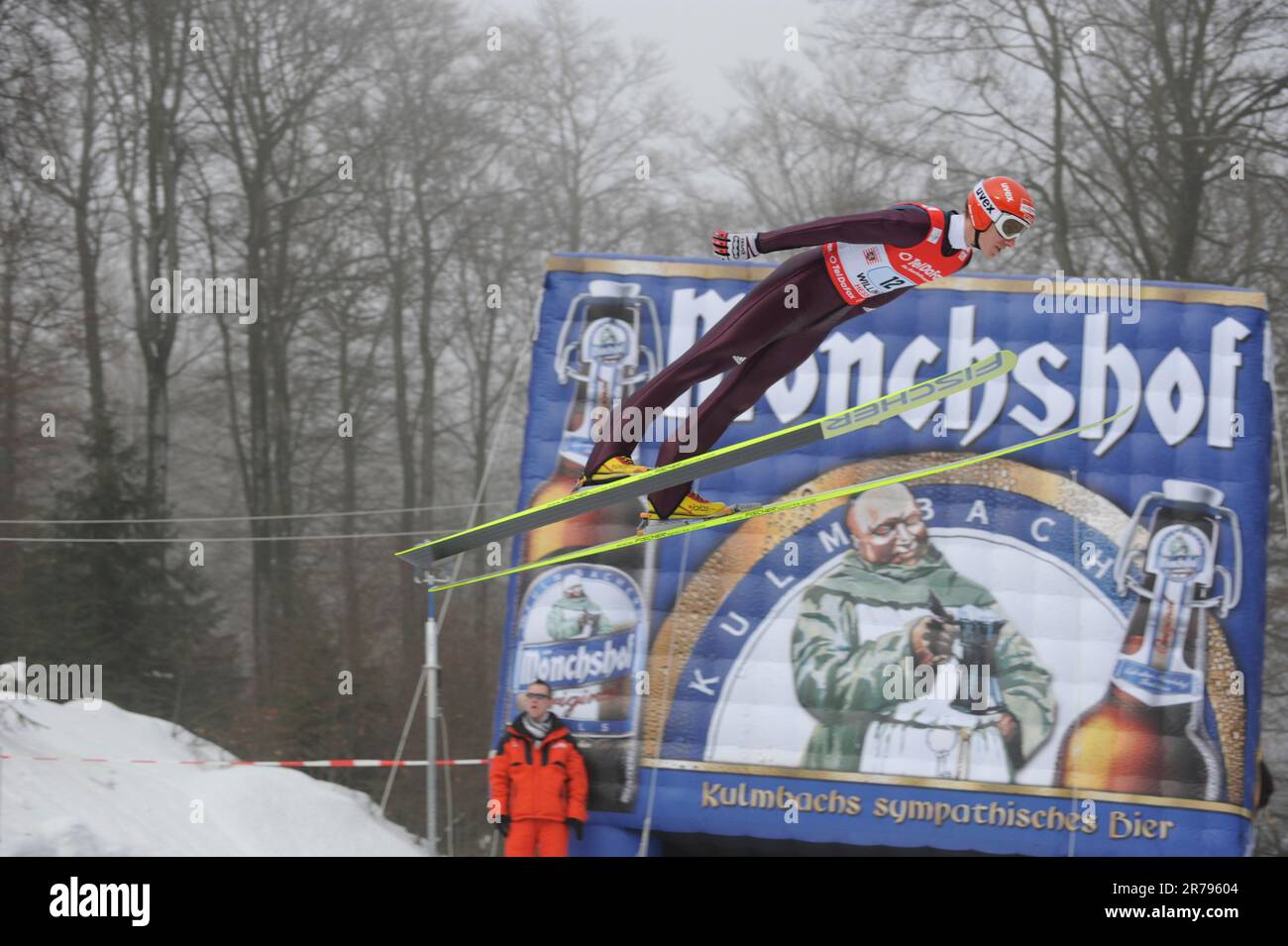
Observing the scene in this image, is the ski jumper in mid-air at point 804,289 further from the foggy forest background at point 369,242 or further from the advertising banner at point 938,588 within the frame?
the foggy forest background at point 369,242

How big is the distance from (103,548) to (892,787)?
10.1m

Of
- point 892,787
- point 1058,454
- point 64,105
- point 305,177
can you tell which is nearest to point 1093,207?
point 1058,454

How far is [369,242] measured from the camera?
16344 mm

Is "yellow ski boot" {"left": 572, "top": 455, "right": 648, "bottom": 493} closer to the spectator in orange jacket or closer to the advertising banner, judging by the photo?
the advertising banner

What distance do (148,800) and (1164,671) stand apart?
6.03 metres

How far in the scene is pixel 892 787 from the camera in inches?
282

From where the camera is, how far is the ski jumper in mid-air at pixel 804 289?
4.39 meters

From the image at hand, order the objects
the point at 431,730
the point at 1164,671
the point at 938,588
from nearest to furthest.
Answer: the point at 431,730
the point at 1164,671
the point at 938,588

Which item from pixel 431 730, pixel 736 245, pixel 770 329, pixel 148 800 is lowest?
pixel 148 800

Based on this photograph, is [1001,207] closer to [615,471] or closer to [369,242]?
[615,471]

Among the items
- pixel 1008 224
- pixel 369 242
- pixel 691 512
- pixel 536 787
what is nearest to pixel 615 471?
pixel 691 512
